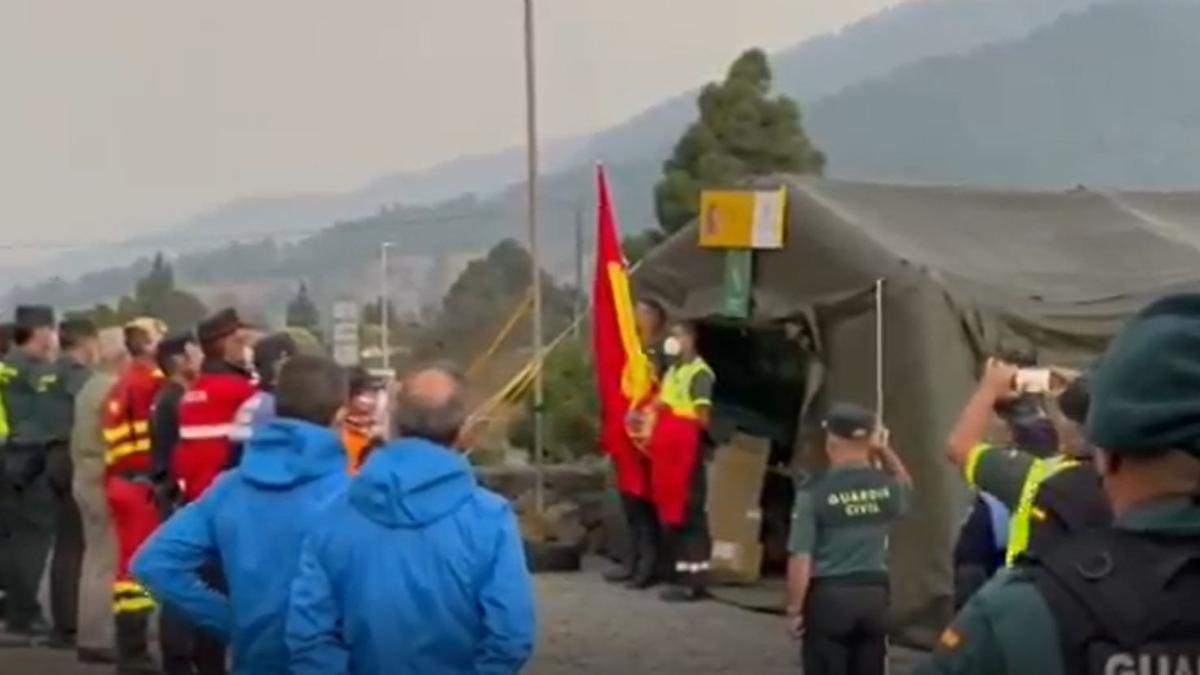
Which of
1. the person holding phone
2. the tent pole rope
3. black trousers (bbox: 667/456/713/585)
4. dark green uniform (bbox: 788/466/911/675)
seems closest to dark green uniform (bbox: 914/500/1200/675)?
the person holding phone

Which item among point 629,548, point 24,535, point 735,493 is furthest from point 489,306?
point 24,535

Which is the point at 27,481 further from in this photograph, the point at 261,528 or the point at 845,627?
the point at 261,528

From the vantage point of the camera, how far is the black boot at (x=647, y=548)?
1623cm

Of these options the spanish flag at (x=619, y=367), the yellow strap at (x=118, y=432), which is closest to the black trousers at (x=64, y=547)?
the yellow strap at (x=118, y=432)

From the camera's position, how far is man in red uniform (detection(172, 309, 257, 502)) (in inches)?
403

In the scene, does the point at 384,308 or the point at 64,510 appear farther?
the point at 384,308

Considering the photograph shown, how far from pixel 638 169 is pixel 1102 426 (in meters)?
23.6

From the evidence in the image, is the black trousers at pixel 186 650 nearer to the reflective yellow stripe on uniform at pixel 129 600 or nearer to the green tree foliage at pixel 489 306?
the reflective yellow stripe on uniform at pixel 129 600

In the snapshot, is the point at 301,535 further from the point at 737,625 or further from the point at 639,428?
the point at 639,428

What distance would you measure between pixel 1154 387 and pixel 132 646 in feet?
31.9

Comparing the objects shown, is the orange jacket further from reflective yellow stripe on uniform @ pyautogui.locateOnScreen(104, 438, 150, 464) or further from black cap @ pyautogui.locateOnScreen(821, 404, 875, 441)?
black cap @ pyautogui.locateOnScreen(821, 404, 875, 441)

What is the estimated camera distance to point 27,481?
44.2 feet

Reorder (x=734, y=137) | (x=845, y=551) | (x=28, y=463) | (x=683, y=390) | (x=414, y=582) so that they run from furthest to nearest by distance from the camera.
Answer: (x=734, y=137), (x=683, y=390), (x=28, y=463), (x=845, y=551), (x=414, y=582)

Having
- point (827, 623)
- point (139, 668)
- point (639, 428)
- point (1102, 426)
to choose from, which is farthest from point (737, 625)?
point (1102, 426)
